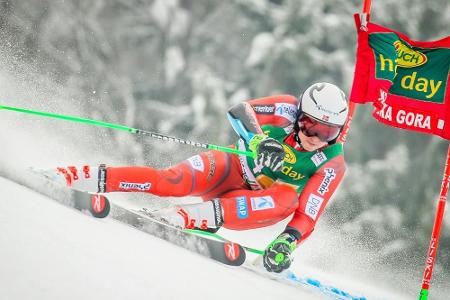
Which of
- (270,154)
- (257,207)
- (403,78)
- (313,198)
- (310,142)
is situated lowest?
(257,207)

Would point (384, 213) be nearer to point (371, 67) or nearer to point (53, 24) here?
point (371, 67)

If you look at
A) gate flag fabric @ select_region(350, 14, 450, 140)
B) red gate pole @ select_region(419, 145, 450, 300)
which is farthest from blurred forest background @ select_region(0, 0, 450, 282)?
red gate pole @ select_region(419, 145, 450, 300)

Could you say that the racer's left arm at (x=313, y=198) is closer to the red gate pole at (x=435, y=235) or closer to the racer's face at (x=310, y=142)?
the racer's face at (x=310, y=142)

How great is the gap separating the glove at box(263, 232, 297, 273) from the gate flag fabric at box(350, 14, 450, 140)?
1.87 meters

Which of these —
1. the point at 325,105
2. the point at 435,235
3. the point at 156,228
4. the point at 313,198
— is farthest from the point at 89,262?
the point at 435,235

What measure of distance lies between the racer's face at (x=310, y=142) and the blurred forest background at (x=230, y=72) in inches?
184

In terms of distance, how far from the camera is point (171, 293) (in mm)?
2697

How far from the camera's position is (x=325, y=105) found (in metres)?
3.98

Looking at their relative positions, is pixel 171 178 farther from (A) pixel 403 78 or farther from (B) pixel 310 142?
(A) pixel 403 78

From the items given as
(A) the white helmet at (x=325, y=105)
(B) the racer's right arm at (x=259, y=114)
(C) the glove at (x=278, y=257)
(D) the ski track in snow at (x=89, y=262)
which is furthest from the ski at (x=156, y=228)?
(A) the white helmet at (x=325, y=105)

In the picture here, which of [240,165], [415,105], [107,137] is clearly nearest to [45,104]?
[107,137]

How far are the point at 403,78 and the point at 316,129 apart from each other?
1653 mm

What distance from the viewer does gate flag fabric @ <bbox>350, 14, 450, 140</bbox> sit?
5125 millimetres

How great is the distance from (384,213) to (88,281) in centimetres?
753
